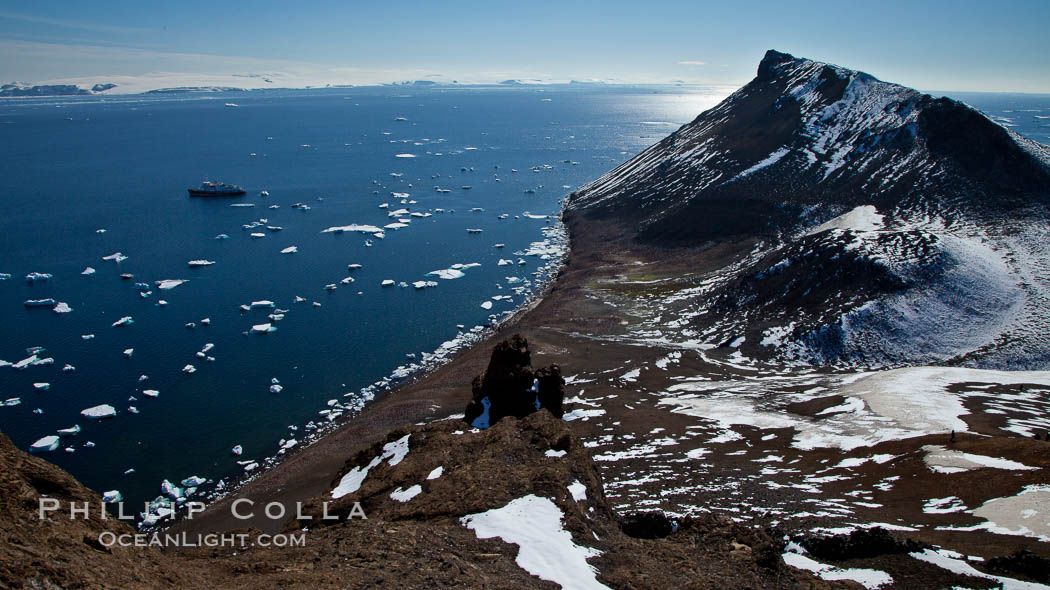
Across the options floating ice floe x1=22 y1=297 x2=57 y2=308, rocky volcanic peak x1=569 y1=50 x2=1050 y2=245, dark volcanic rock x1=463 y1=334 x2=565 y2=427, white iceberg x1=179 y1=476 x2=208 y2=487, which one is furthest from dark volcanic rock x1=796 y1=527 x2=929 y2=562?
floating ice floe x1=22 y1=297 x2=57 y2=308

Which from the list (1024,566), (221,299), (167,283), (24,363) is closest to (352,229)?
(167,283)

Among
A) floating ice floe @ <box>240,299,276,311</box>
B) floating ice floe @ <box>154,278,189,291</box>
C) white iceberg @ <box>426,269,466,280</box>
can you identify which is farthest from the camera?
white iceberg @ <box>426,269,466,280</box>

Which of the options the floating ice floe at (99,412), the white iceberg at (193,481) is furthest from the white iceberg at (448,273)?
the white iceberg at (193,481)

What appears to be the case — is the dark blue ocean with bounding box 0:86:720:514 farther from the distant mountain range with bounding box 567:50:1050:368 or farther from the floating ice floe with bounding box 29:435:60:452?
the distant mountain range with bounding box 567:50:1050:368

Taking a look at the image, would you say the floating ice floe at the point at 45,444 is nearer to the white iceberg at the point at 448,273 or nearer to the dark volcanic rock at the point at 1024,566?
the white iceberg at the point at 448,273

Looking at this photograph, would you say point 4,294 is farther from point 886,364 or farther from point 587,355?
point 886,364

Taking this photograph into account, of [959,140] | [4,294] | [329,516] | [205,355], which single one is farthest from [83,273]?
[959,140]
